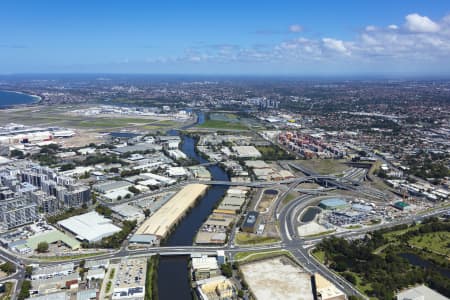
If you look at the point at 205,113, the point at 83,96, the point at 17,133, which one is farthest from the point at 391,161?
the point at 83,96

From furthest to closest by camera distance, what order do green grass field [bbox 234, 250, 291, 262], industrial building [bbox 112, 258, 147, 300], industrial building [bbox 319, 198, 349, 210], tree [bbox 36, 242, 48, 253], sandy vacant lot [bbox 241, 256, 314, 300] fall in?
industrial building [bbox 319, 198, 349, 210]
tree [bbox 36, 242, 48, 253]
green grass field [bbox 234, 250, 291, 262]
sandy vacant lot [bbox 241, 256, 314, 300]
industrial building [bbox 112, 258, 147, 300]

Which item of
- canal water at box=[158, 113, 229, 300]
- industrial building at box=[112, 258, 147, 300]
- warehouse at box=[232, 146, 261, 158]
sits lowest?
canal water at box=[158, 113, 229, 300]

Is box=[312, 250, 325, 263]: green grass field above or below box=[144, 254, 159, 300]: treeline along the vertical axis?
above

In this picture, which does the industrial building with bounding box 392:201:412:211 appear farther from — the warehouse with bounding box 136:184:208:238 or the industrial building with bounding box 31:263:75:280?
the industrial building with bounding box 31:263:75:280

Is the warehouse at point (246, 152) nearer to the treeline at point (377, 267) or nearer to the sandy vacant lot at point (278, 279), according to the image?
the treeline at point (377, 267)

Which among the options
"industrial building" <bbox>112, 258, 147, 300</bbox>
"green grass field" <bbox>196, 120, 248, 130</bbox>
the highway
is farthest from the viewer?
"green grass field" <bbox>196, 120, 248, 130</bbox>

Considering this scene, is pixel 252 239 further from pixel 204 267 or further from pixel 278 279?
pixel 204 267

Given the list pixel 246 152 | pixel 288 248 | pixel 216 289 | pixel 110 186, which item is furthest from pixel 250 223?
pixel 246 152

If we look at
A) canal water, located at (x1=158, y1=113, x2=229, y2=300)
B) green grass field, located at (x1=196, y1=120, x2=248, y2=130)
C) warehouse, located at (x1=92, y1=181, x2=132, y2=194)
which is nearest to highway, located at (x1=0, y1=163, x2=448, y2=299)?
canal water, located at (x1=158, y1=113, x2=229, y2=300)
